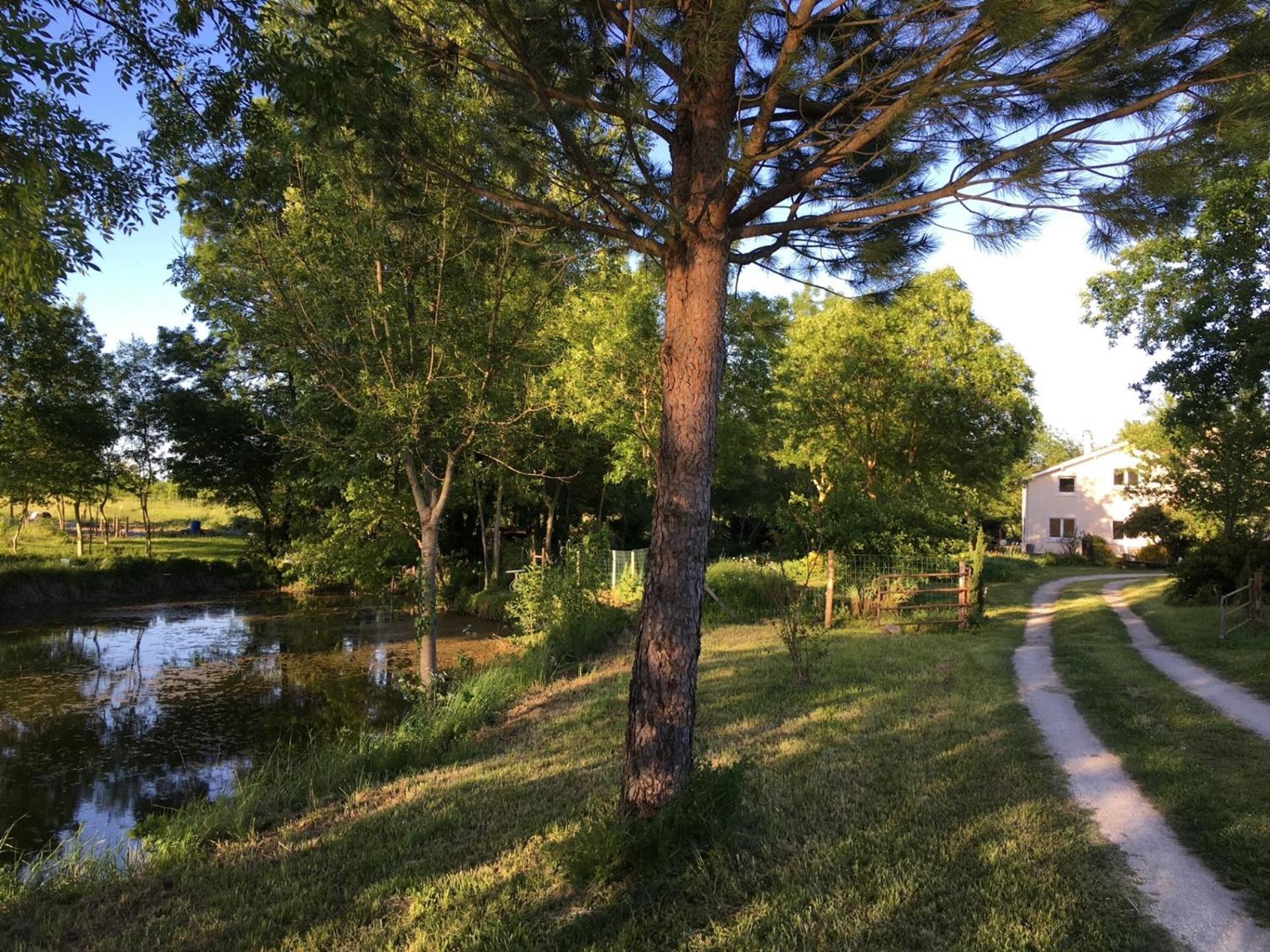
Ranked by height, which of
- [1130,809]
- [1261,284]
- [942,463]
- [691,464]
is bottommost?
[1130,809]

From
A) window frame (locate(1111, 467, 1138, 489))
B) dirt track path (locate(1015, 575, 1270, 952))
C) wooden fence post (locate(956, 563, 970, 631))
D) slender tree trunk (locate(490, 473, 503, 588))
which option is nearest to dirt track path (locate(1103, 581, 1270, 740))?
dirt track path (locate(1015, 575, 1270, 952))

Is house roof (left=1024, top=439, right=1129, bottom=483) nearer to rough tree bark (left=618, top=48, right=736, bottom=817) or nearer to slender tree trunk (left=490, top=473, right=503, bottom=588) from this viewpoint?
slender tree trunk (left=490, top=473, right=503, bottom=588)

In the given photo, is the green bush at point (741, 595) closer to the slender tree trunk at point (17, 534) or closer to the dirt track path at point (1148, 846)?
the dirt track path at point (1148, 846)

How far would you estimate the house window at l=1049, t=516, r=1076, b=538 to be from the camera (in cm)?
4209

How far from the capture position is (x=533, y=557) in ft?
73.9

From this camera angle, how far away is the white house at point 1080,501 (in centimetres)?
4047

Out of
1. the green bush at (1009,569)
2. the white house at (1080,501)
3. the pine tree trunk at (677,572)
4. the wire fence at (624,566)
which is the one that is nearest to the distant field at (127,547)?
the wire fence at (624,566)

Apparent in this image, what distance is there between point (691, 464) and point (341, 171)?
5781mm

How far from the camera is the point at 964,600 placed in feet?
48.9

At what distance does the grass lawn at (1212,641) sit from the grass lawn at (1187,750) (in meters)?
0.06

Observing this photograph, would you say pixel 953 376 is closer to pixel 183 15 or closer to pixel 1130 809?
pixel 1130 809

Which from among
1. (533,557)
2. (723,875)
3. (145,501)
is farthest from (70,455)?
(723,875)

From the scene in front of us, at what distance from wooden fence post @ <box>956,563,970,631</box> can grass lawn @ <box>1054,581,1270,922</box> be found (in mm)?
1822

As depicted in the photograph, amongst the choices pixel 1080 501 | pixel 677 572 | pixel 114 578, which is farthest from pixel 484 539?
pixel 1080 501
